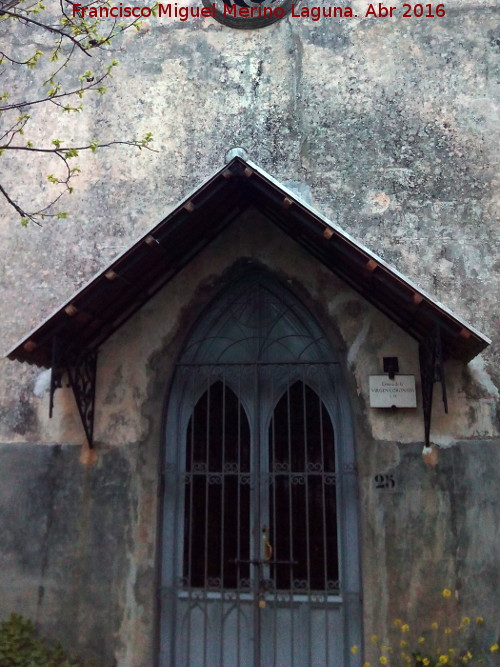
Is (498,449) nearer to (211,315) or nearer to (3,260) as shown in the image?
(211,315)

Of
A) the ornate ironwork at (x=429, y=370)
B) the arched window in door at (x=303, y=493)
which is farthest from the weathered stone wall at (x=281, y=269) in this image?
the arched window in door at (x=303, y=493)

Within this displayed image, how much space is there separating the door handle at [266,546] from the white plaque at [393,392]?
140cm

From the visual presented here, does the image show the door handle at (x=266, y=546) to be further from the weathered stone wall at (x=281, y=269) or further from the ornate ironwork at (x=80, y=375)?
the ornate ironwork at (x=80, y=375)

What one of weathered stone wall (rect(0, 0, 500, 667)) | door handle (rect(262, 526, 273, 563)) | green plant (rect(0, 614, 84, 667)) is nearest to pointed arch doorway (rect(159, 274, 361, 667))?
door handle (rect(262, 526, 273, 563))

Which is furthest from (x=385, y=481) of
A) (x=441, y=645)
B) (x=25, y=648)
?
(x=25, y=648)

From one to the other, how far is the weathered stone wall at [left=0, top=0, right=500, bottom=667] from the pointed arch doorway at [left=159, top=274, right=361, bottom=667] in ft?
0.66

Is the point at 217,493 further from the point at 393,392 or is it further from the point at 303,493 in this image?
the point at 393,392

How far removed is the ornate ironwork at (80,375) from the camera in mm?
5176

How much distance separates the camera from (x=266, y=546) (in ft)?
17.4

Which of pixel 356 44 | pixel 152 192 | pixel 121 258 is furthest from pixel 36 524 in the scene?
pixel 356 44

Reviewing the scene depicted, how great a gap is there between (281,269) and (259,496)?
2046mm

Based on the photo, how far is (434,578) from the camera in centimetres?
496

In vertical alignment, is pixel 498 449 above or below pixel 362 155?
below

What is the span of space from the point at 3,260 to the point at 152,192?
161cm
